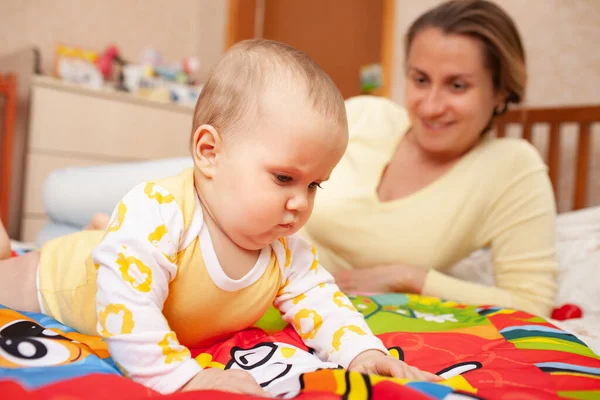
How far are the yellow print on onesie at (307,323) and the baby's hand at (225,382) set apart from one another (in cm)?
21

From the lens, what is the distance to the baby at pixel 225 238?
565 mm

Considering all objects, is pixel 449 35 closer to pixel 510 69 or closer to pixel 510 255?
pixel 510 69

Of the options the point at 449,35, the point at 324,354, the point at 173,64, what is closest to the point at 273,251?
the point at 324,354

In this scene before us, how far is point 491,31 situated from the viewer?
1231mm

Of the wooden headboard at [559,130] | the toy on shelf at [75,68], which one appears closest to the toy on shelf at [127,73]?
the toy on shelf at [75,68]

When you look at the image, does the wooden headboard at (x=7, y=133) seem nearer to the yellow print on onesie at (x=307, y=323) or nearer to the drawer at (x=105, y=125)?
the drawer at (x=105, y=125)

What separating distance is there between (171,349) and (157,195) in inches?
7.8

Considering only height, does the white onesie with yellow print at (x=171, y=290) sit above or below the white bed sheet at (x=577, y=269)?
above

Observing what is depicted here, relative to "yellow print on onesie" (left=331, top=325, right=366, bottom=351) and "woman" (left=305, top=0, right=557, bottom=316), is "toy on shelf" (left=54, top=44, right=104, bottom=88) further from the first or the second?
"yellow print on onesie" (left=331, top=325, right=366, bottom=351)

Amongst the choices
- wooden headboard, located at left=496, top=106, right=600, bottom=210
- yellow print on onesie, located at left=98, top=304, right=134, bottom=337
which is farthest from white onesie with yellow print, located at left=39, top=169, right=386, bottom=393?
wooden headboard, located at left=496, top=106, right=600, bottom=210

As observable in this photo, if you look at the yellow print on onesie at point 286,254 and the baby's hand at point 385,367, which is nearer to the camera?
the baby's hand at point 385,367

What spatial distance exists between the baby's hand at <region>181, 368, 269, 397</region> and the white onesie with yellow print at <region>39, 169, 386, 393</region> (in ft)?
0.05

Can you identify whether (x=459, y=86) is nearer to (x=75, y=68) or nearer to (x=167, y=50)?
(x=75, y=68)

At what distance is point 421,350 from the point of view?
0.74 metres
